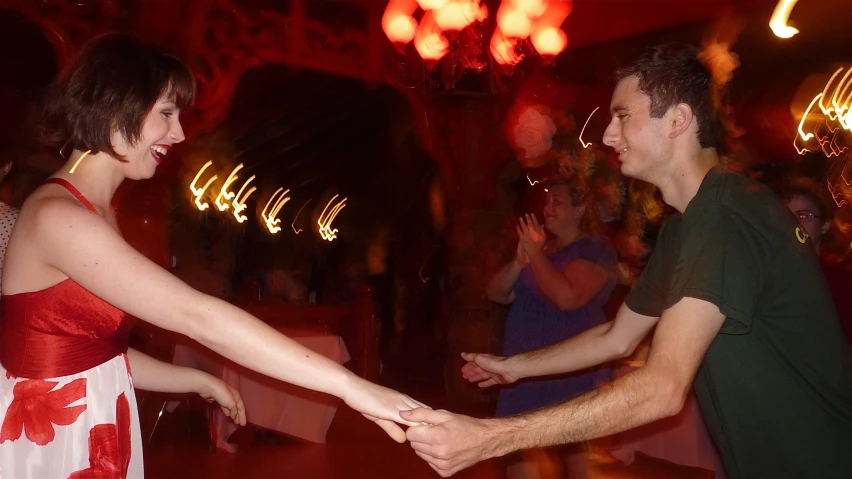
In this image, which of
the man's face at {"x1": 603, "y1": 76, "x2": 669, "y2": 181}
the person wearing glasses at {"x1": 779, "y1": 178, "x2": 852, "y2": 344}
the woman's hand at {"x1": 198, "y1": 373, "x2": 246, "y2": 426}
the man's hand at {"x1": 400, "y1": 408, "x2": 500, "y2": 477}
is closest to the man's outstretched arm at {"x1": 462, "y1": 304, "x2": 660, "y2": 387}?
the man's face at {"x1": 603, "y1": 76, "x2": 669, "y2": 181}

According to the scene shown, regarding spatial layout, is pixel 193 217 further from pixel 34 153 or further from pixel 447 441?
pixel 447 441

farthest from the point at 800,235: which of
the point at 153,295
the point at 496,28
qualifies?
the point at 496,28

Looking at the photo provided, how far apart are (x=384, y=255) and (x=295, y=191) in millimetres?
5067

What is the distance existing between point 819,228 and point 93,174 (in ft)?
11.1

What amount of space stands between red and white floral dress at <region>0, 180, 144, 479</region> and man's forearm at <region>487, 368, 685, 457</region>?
0.90 metres

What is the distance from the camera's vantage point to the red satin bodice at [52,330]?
1556 mm

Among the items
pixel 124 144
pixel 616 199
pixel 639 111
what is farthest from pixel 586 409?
pixel 616 199

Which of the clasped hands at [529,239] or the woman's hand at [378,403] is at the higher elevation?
the clasped hands at [529,239]

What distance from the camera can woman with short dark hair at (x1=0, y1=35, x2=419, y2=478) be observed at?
1482mm

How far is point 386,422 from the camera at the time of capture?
1647 mm

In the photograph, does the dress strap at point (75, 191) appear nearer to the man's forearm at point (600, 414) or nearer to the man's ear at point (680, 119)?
the man's forearm at point (600, 414)

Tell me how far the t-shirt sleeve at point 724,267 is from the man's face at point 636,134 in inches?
13.6

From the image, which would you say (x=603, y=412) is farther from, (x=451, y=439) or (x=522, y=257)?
(x=522, y=257)

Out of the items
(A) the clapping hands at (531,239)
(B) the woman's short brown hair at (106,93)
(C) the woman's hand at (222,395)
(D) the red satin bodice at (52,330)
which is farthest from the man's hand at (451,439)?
(A) the clapping hands at (531,239)
